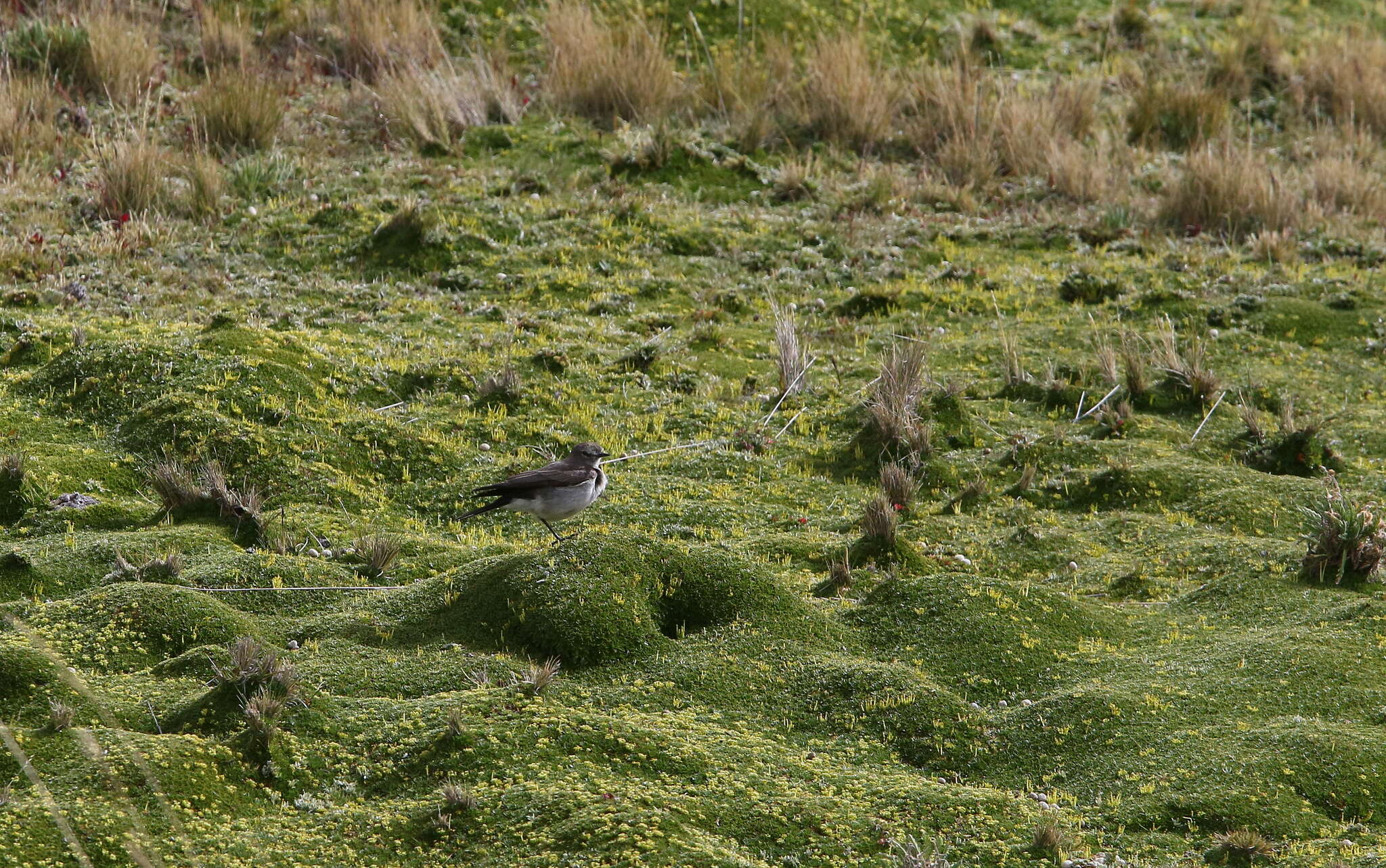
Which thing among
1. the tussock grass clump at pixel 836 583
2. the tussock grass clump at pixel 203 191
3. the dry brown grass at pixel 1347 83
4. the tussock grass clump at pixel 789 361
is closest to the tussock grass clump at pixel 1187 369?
Answer: the tussock grass clump at pixel 789 361

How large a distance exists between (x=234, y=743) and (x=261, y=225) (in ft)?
25.9

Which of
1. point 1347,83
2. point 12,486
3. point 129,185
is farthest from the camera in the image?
point 1347,83

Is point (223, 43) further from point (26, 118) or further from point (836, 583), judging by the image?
point (836, 583)

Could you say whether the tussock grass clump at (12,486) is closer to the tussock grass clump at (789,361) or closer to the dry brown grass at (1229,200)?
the tussock grass clump at (789,361)

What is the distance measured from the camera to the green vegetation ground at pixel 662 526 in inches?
183

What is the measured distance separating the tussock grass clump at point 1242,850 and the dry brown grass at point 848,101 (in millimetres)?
11065

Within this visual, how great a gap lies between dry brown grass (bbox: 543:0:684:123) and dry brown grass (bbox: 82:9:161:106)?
171 inches

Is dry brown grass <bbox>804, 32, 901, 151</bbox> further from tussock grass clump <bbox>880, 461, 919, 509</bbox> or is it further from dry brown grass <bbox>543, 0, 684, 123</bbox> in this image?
tussock grass clump <bbox>880, 461, 919, 509</bbox>

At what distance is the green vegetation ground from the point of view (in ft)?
15.3

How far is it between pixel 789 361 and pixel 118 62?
882 centimetres

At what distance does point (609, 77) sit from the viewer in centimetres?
1471

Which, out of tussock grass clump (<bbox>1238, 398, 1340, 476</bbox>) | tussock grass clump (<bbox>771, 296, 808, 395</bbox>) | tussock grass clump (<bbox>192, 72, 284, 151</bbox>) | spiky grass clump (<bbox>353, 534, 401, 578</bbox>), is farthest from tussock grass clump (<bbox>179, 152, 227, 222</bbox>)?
tussock grass clump (<bbox>1238, 398, 1340, 476</bbox>)

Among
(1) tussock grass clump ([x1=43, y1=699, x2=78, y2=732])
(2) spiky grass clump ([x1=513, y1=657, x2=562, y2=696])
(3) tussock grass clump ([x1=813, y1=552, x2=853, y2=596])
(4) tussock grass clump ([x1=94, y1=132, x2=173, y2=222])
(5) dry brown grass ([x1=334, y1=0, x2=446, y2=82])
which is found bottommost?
(3) tussock grass clump ([x1=813, y1=552, x2=853, y2=596])

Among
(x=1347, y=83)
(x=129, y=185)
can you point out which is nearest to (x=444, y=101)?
(x=129, y=185)
